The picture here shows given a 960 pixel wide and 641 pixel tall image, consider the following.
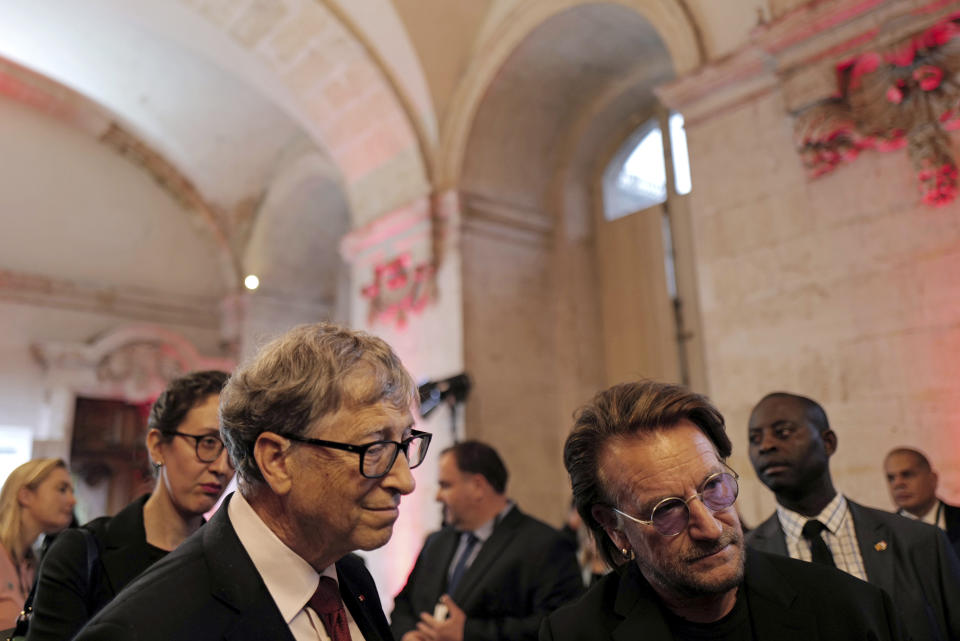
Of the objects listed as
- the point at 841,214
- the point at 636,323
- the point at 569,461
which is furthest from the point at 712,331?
the point at 569,461

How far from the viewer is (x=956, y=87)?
5.30m

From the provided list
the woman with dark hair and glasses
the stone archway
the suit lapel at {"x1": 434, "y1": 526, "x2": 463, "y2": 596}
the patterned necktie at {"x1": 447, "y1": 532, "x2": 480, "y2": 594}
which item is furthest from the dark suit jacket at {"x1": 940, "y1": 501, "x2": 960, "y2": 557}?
the stone archway

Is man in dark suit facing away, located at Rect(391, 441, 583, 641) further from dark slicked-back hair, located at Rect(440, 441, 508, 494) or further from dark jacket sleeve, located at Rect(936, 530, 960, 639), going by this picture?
dark jacket sleeve, located at Rect(936, 530, 960, 639)

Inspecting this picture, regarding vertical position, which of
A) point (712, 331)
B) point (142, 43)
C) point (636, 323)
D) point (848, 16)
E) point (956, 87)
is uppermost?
point (142, 43)

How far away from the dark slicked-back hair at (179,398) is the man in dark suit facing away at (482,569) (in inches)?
59.1

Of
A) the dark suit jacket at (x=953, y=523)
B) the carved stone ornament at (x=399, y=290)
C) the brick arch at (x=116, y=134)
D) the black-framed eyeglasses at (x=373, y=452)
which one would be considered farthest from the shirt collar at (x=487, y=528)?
the brick arch at (x=116, y=134)

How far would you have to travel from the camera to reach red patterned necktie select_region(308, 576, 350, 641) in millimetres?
1655

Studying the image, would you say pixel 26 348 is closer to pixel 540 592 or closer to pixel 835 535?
pixel 540 592

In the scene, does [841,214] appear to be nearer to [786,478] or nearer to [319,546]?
[786,478]

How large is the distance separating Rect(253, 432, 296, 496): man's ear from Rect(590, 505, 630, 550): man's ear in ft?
2.67

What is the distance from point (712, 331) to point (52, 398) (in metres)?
9.23

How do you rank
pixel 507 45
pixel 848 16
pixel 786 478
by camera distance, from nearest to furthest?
pixel 786 478
pixel 848 16
pixel 507 45

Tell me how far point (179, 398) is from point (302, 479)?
3.57 feet

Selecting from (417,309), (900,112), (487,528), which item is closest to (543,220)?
(417,309)
